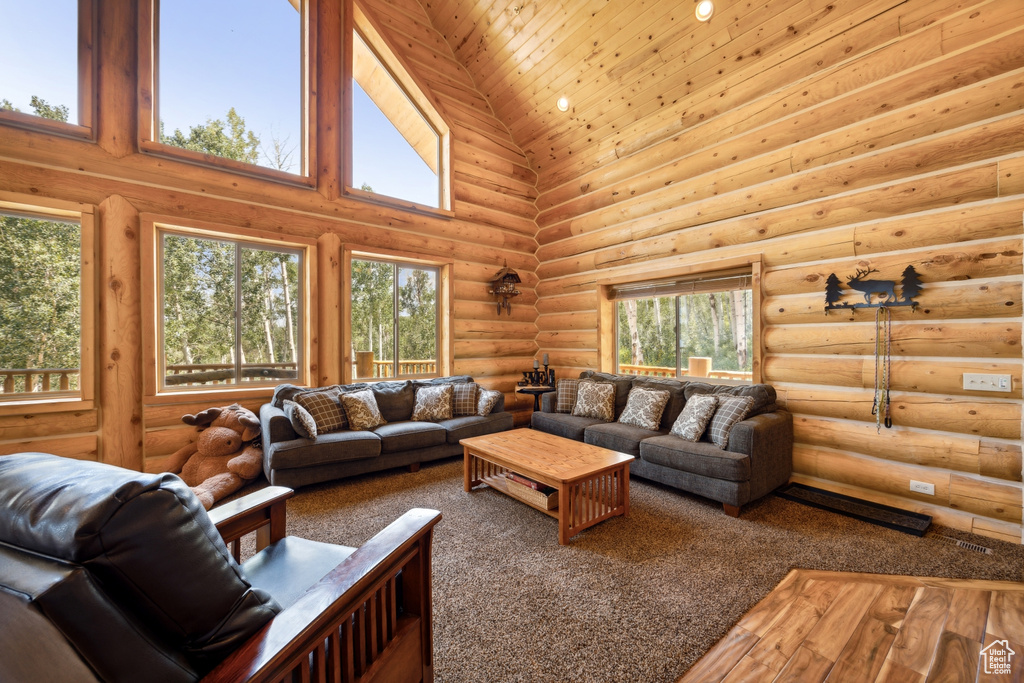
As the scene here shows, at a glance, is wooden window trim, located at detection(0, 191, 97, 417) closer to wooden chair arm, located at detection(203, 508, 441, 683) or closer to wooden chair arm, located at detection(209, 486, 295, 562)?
wooden chair arm, located at detection(209, 486, 295, 562)

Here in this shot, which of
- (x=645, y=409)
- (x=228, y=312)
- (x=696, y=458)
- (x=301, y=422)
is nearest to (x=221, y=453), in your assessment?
(x=301, y=422)

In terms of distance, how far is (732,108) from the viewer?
3.87m

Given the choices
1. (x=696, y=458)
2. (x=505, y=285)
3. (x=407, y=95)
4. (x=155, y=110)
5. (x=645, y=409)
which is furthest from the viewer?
(x=505, y=285)

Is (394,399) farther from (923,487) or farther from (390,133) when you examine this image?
(923,487)

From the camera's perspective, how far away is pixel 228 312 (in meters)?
4.05

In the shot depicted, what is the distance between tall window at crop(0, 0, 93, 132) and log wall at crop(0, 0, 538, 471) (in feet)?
0.38

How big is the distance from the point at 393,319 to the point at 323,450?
205 cm

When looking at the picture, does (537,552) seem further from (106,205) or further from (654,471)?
(106,205)

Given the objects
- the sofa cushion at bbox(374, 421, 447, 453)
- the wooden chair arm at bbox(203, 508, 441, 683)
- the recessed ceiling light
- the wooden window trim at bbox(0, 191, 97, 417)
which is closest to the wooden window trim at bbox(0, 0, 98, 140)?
the wooden window trim at bbox(0, 191, 97, 417)

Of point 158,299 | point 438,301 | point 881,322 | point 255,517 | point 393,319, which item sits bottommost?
point 255,517

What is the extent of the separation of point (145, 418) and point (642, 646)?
13.5 feet

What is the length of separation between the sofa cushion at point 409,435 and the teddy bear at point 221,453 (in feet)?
3.36

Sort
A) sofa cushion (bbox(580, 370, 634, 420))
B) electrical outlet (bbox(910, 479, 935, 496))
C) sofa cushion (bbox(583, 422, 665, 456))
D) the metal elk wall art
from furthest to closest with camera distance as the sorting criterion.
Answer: sofa cushion (bbox(580, 370, 634, 420)) → sofa cushion (bbox(583, 422, 665, 456)) → the metal elk wall art → electrical outlet (bbox(910, 479, 935, 496))

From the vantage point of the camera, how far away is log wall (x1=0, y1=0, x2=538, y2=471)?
325 cm
